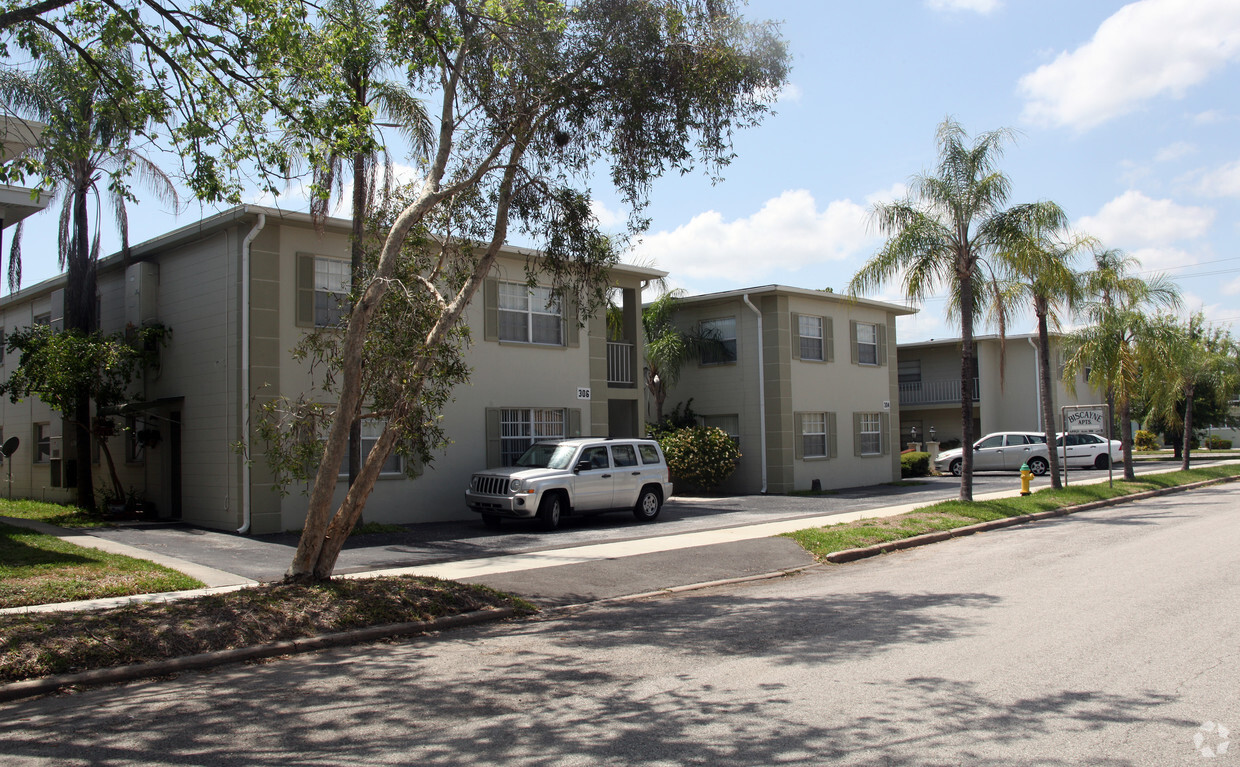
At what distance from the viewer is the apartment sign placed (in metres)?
23.1

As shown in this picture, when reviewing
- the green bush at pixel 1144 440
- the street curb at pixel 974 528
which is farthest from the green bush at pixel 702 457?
the green bush at pixel 1144 440

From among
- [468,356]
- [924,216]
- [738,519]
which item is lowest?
[738,519]

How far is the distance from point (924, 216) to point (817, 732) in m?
14.8

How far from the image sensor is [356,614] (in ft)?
28.8

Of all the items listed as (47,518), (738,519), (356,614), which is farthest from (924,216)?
(47,518)

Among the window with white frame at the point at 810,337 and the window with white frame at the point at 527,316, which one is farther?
the window with white frame at the point at 810,337

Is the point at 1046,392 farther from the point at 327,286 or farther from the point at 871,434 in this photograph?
the point at 327,286

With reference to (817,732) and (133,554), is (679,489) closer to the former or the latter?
(133,554)

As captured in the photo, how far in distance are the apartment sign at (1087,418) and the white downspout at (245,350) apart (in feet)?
61.0

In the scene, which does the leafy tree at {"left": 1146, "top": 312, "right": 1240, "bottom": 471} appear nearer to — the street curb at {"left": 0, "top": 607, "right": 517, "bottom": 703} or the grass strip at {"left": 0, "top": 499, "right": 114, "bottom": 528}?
the street curb at {"left": 0, "top": 607, "right": 517, "bottom": 703}

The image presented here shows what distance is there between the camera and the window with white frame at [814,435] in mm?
25922

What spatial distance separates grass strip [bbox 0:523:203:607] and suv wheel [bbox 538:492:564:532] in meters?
6.49

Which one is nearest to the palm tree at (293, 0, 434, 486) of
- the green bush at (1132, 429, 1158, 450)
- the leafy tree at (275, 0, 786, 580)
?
the leafy tree at (275, 0, 786, 580)

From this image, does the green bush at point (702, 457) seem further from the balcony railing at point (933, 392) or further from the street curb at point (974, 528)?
the balcony railing at point (933, 392)
